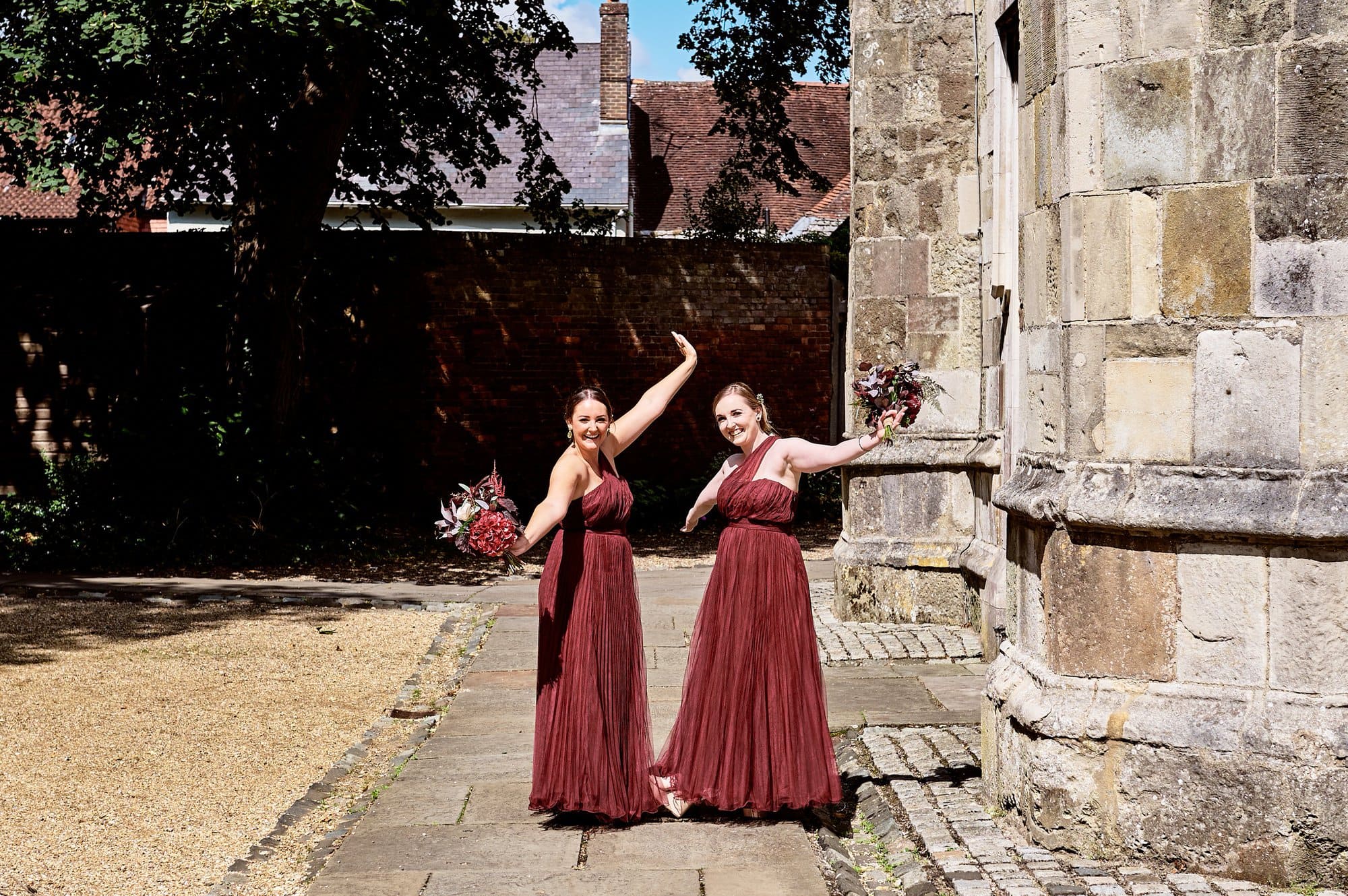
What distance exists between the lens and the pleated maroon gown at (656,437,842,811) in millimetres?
4996

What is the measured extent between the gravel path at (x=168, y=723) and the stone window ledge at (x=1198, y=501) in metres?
3.21

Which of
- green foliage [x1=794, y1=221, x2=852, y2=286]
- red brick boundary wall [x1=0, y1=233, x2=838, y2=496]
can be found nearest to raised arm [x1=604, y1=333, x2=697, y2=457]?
red brick boundary wall [x1=0, y1=233, x2=838, y2=496]

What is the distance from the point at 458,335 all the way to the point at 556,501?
10728 mm

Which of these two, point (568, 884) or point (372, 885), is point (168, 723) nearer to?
point (372, 885)

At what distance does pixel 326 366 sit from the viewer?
14.9m

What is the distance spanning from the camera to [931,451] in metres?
9.19

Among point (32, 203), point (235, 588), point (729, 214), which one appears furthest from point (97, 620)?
point (32, 203)

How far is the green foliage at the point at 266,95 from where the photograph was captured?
35.4 feet

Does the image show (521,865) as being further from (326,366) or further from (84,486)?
(326,366)

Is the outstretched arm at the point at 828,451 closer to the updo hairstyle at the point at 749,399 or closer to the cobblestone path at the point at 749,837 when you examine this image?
the updo hairstyle at the point at 749,399

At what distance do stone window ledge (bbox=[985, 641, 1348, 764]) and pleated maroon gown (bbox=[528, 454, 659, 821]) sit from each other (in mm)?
1428

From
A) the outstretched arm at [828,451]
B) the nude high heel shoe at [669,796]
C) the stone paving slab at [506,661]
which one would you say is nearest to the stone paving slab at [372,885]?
the nude high heel shoe at [669,796]

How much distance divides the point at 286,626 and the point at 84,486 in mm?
4735

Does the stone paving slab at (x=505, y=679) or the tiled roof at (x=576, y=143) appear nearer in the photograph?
the stone paving slab at (x=505, y=679)
